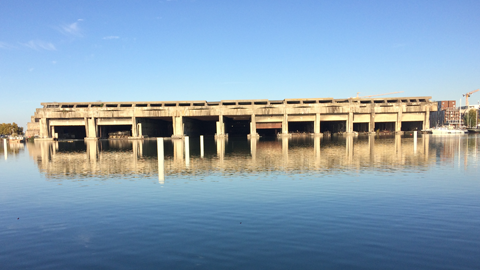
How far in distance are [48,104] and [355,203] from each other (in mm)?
117855

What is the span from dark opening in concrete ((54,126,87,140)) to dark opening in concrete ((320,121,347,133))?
9544 centimetres

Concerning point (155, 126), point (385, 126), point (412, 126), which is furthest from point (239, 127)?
point (412, 126)

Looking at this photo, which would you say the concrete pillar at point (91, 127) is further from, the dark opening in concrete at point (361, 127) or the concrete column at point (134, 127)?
the dark opening in concrete at point (361, 127)

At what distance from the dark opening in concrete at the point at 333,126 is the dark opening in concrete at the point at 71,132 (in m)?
95.4

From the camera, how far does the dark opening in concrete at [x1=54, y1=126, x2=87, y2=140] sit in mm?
107438

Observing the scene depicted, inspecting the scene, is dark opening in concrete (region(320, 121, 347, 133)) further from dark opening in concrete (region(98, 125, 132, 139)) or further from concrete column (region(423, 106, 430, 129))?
dark opening in concrete (region(98, 125, 132, 139))

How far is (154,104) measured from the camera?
103062 millimetres

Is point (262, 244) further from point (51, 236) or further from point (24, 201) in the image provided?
point (24, 201)

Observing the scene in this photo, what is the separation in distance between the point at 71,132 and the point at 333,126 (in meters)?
103

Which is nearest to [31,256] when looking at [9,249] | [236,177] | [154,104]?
[9,249]

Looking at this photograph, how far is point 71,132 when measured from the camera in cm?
11306

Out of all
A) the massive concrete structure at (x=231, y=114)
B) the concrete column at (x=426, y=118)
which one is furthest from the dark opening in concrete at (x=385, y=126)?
the concrete column at (x=426, y=118)

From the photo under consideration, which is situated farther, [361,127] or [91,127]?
[361,127]

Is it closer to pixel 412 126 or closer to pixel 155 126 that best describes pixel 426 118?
pixel 412 126
